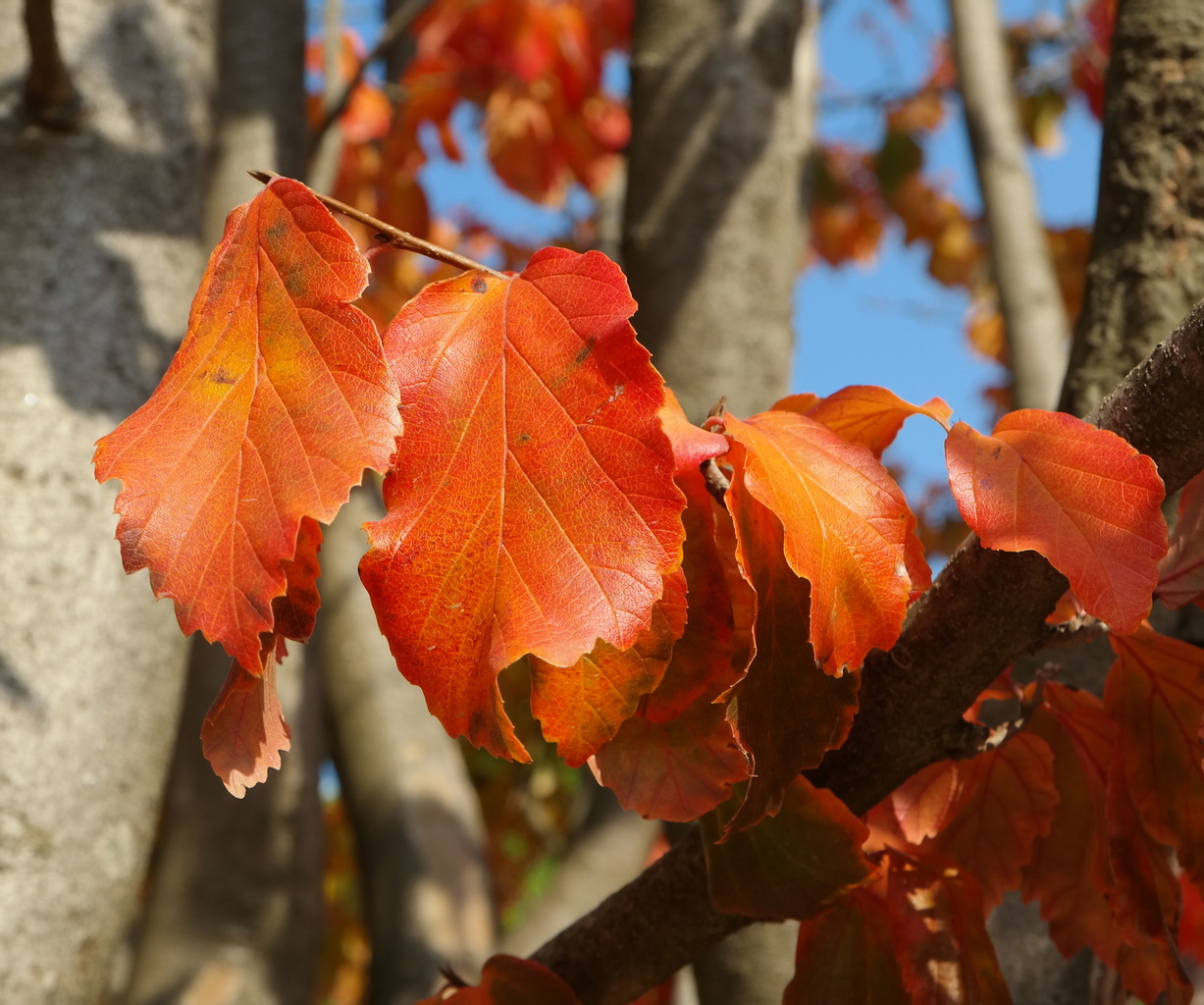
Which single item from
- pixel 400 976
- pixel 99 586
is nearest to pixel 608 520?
pixel 99 586

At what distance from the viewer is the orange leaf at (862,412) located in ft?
1.83

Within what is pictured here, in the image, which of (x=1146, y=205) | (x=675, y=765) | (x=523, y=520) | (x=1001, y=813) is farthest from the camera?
(x=1146, y=205)

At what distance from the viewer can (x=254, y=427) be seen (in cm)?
42

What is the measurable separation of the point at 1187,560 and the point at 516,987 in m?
0.42

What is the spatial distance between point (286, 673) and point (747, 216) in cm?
85

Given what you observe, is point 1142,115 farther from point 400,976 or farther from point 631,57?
point 400,976

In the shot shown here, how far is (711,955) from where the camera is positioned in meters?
1.09

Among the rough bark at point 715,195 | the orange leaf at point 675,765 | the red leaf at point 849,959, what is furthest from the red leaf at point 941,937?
the rough bark at point 715,195

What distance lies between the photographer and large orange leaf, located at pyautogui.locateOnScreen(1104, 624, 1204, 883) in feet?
1.80

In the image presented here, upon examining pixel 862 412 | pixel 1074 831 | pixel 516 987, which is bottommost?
pixel 516 987

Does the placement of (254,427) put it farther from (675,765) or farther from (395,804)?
(395,804)

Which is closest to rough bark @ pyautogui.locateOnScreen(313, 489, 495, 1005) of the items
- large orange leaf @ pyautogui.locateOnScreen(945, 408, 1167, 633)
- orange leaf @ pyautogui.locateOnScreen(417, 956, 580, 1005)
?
orange leaf @ pyautogui.locateOnScreen(417, 956, 580, 1005)

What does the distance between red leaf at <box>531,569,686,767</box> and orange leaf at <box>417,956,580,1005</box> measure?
0.24m

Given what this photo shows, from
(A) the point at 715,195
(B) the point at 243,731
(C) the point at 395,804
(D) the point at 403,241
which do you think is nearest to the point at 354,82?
(A) the point at 715,195
